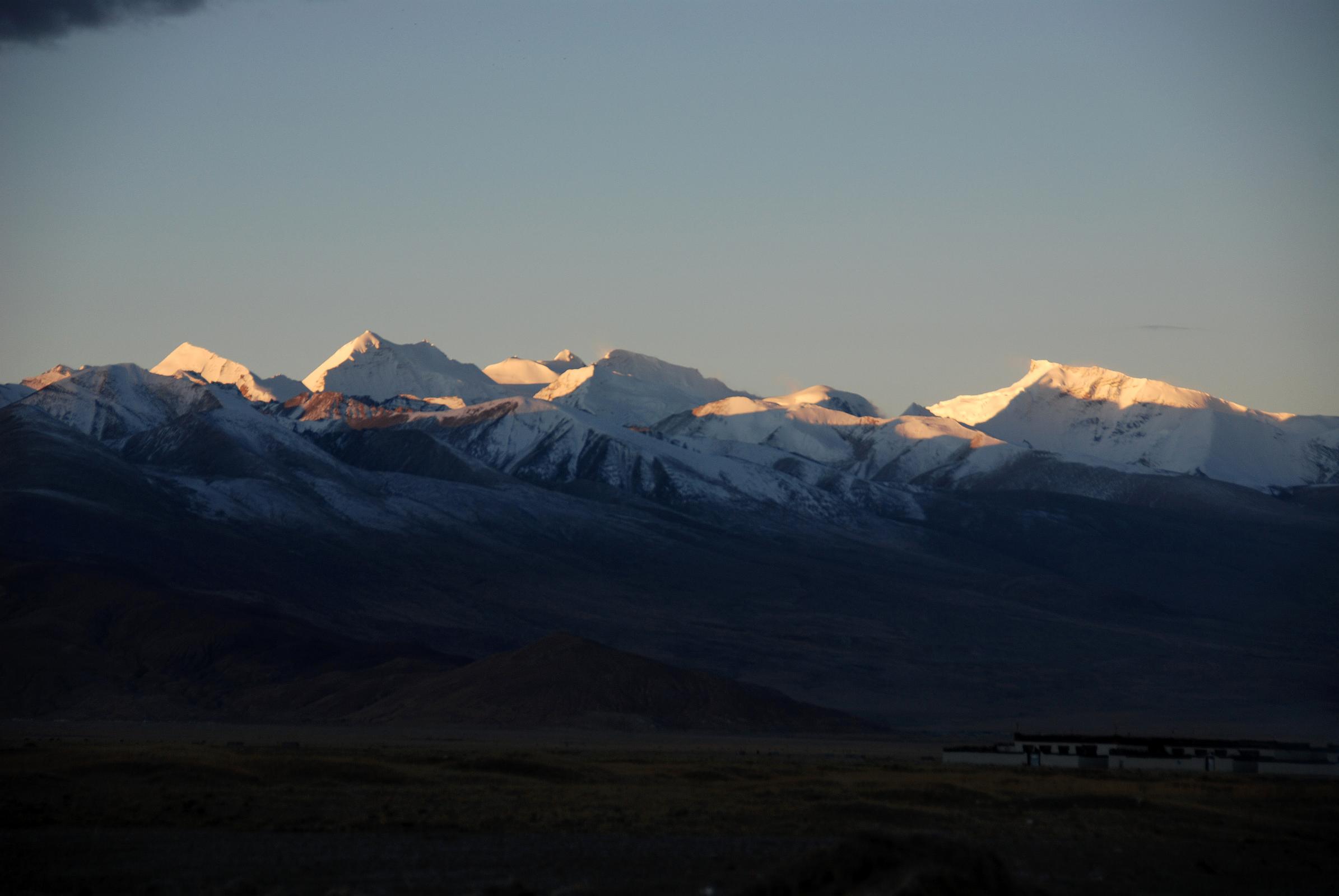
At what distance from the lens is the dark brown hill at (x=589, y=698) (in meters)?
118

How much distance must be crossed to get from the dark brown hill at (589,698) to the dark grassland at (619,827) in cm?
4376

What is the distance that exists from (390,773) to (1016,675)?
120678mm

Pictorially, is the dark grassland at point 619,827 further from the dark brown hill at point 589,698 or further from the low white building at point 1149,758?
the dark brown hill at point 589,698

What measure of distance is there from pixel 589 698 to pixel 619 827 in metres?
75.5

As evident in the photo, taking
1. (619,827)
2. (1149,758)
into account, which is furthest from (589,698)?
(619,827)

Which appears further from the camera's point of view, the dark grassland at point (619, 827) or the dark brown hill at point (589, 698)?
the dark brown hill at point (589, 698)

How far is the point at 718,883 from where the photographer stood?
3538 centimetres

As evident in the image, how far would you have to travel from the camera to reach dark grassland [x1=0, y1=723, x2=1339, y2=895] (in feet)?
113

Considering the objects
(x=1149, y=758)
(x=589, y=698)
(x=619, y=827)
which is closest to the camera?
(x=619, y=827)

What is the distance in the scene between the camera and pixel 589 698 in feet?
398

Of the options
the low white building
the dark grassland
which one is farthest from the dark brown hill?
the dark grassland

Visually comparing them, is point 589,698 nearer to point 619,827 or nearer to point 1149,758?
point 1149,758

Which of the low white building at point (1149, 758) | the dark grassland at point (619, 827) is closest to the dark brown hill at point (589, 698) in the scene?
the low white building at point (1149, 758)

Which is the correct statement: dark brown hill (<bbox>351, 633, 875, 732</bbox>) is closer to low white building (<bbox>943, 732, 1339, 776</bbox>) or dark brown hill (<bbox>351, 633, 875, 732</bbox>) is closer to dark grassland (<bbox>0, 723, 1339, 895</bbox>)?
low white building (<bbox>943, 732, 1339, 776</bbox>)
